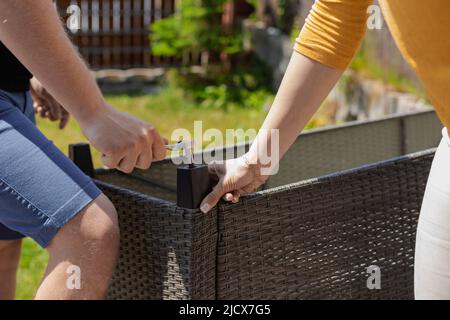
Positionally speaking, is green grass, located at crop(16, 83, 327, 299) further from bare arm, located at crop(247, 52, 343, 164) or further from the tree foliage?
bare arm, located at crop(247, 52, 343, 164)

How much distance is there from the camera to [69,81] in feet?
4.54

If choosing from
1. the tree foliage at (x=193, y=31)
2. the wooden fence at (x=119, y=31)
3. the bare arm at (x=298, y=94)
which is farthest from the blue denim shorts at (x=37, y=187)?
the wooden fence at (x=119, y=31)

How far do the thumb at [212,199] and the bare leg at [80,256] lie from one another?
234mm

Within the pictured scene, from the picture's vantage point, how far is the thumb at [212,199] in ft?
5.40

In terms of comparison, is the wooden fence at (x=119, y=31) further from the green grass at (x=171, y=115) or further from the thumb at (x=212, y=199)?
the thumb at (x=212, y=199)

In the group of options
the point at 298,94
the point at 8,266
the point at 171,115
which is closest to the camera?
the point at 298,94

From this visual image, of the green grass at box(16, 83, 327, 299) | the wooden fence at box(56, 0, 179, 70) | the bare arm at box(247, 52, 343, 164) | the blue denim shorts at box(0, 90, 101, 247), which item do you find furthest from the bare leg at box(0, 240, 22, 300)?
the wooden fence at box(56, 0, 179, 70)

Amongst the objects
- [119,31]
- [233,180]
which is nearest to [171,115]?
[119,31]

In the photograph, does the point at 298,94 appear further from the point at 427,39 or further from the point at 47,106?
the point at 47,106

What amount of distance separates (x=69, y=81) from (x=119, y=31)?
25.4 feet

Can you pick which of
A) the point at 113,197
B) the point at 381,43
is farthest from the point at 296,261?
the point at 381,43

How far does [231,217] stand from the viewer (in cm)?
174
